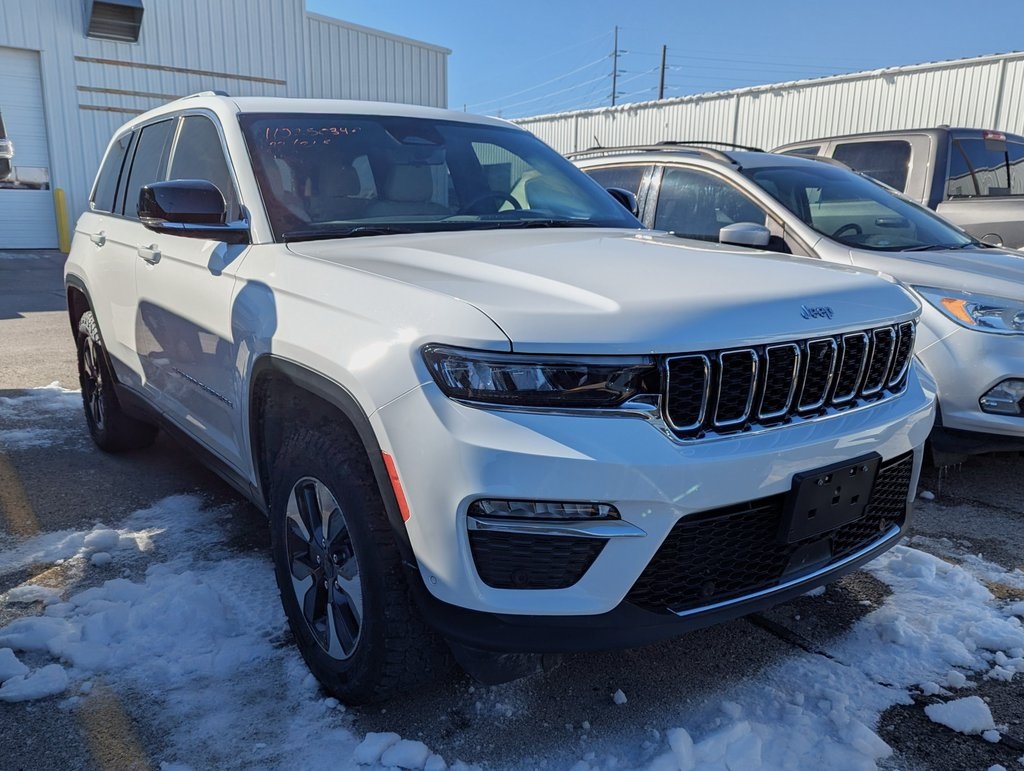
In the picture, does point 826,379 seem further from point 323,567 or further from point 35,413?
point 35,413

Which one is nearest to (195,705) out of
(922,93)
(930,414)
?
(930,414)

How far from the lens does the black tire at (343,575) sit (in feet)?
6.71

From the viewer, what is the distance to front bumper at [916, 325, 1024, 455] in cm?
377

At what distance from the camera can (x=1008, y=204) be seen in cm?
682

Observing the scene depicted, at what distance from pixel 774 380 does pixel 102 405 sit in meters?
3.90

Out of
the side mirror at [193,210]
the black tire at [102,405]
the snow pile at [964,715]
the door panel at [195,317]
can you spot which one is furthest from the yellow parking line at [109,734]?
the black tire at [102,405]

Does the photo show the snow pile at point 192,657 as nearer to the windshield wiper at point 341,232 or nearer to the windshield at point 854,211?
the windshield wiper at point 341,232

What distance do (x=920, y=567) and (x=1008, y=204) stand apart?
16.2ft

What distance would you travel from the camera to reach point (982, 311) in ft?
12.6

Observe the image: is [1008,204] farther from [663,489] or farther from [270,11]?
[270,11]

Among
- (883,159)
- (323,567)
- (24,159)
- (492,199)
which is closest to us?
(323,567)

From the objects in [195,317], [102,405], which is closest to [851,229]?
[195,317]

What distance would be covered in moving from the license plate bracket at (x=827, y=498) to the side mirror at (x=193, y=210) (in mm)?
1942

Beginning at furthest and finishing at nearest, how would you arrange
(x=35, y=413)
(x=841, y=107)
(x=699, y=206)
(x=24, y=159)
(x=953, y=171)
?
(x=841, y=107), (x=24, y=159), (x=953, y=171), (x=35, y=413), (x=699, y=206)
